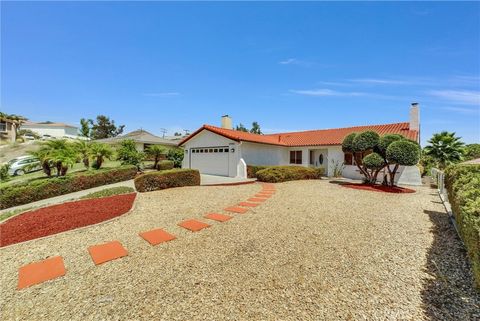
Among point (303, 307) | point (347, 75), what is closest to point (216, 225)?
point (303, 307)

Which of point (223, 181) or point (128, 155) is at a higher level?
point (128, 155)

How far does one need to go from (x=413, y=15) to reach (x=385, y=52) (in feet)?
7.09

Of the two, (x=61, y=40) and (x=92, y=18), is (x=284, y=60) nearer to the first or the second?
(x=92, y=18)

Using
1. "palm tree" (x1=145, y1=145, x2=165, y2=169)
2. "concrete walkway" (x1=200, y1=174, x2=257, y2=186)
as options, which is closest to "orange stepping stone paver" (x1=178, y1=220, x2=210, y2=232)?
"concrete walkway" (x1=200, y1=174, x2=257, y2=186)

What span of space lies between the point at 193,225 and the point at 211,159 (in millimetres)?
13095

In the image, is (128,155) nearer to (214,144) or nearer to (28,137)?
(214,144)

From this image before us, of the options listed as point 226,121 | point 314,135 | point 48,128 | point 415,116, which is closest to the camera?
point 415,116

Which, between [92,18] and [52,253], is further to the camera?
[92,18]

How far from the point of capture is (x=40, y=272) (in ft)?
11.7

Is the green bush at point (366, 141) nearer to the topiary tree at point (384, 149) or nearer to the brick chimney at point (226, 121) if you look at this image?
the topiary tree at point (384, 149)

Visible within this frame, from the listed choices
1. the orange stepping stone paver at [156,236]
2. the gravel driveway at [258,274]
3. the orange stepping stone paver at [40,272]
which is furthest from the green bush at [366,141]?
the orange stepping stone paver at [40,272]

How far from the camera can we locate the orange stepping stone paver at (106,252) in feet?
13.1

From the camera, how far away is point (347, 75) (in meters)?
13.9

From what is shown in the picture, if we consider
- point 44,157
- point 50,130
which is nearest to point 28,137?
point 50,130
